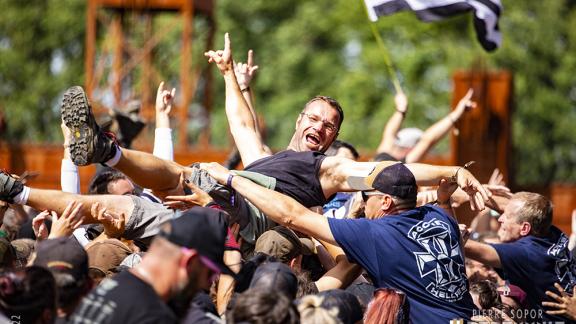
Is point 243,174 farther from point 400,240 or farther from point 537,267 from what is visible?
point 537,267

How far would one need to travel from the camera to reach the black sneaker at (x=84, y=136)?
22.0 feet

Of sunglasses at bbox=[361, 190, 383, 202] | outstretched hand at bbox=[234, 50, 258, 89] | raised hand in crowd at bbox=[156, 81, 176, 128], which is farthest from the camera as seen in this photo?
outstretched hand at bbox=[234, 50, 258, 89]

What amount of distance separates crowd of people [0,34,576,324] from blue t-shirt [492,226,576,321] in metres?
0.01

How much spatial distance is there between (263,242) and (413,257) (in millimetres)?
1041

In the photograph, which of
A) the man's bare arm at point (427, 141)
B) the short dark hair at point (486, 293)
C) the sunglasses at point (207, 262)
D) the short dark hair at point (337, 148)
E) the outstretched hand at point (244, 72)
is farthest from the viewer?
the man's bare arm at point (427, 141)

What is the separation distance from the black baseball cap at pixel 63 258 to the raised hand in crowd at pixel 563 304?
145 inches

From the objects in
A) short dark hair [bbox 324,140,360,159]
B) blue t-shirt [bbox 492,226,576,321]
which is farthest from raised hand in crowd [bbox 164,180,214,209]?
short dark hair [bbox 324,140,360,159]

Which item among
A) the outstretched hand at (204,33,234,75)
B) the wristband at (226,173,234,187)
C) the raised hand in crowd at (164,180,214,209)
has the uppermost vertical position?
the outstretched hand at (204,33,234,75)

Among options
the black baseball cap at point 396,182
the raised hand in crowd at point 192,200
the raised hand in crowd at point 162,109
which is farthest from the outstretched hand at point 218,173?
the raised hand in crowd at point 162,109

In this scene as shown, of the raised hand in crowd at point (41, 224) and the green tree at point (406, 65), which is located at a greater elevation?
the raised hand in crowd at point (41, 224)

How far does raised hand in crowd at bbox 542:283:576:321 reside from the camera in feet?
25.4

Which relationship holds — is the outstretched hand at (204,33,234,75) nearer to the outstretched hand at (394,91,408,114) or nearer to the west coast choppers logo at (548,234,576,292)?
the west coast choppers logo at (548,234,576,292)

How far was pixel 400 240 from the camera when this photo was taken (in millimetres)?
6625

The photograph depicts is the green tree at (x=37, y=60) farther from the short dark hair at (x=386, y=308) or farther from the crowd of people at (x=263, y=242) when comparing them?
the short dark hair at (x=386, y=308)
